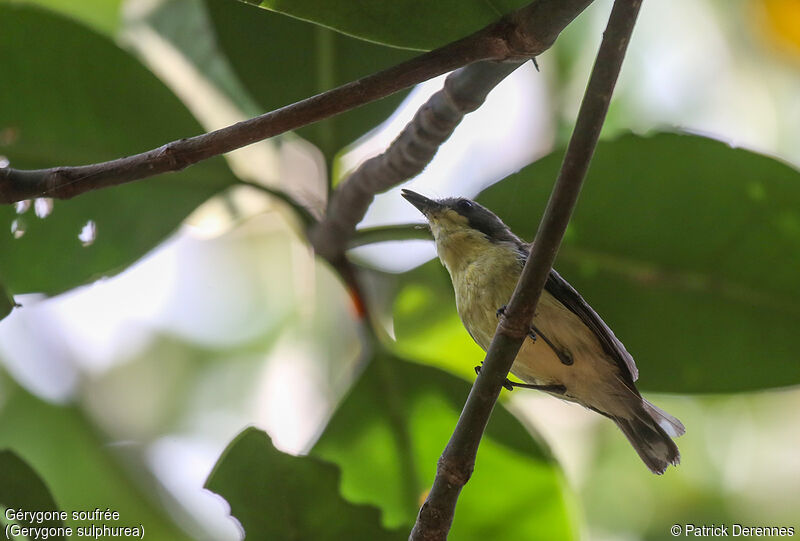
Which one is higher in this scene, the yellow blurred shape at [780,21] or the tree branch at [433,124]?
the yellow blurred shape at [780,21]

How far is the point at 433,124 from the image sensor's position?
1.73 m

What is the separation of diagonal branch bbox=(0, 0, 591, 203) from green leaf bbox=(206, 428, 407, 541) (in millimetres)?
805

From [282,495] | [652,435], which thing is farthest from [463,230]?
[282,495]

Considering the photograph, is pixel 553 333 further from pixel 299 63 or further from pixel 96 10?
pixel 96 10

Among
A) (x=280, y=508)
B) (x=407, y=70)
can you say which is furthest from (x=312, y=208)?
(x=407, y=70)

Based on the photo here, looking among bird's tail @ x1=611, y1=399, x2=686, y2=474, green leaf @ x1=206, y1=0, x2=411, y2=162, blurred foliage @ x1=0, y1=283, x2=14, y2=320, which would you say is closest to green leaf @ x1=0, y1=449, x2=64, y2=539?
blurred foliage @ x1=0, y1=283, x2=14, y2=320

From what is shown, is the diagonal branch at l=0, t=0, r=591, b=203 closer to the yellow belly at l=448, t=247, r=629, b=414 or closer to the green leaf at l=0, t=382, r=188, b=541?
the yellow belly at l=448, t=247, r=629, b=414

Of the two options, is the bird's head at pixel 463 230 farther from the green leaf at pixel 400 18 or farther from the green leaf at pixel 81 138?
the green leaf at pixel 400 18

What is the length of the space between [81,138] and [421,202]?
3.50ft

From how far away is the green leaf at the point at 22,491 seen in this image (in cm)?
190

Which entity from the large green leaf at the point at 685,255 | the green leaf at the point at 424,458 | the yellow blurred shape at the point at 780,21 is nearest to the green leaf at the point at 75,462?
the green leaf at the point at 424,458

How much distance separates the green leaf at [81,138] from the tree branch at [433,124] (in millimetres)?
468

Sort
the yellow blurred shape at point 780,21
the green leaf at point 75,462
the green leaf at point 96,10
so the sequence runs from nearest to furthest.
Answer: the green leaf at point 75,462
the green leaf at point 96,10
the yellow blurred shape at point 780,21

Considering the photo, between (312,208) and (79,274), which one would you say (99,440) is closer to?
(79,274)
